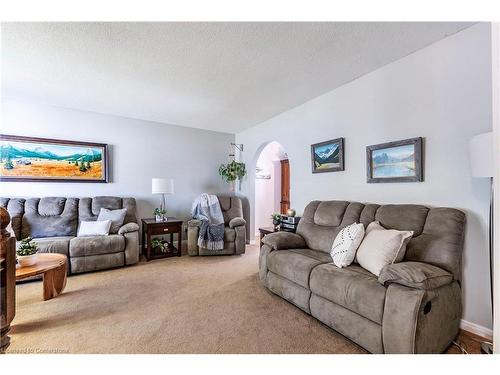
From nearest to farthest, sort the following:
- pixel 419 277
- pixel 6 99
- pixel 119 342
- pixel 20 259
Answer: pixel 419 277 → pixel 119 342 → pixel 20 259 → pixel 6 99

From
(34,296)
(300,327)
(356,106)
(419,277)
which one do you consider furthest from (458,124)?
(34,296)

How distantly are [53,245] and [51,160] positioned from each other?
1.43m

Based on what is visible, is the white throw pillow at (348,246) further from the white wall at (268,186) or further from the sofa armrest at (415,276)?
the white wall at (268,186)

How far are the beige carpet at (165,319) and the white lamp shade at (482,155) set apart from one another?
1.46 meters

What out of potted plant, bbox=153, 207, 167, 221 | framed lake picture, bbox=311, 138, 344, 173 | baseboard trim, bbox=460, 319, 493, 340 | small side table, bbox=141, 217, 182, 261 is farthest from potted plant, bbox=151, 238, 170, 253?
baseboard trim, bbox=460, 319, 493, 340

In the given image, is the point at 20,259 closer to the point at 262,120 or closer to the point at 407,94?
the point at 262,120

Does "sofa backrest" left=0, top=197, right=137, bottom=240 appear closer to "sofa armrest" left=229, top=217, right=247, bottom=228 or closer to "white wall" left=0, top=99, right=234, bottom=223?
"white wall" left=0, top=99, right=234, bottom=223

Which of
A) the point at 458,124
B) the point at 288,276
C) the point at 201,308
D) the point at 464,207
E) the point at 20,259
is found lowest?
the point at 201,308

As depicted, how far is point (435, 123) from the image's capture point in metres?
2.01

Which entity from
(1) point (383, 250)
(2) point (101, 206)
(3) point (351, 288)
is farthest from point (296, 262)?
(2) point (101, 206)

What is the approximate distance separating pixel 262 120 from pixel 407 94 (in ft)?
7.97

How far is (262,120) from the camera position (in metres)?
4.24

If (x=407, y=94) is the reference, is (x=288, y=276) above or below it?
below

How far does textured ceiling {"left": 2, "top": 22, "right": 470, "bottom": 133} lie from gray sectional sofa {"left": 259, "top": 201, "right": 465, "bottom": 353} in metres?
1.46
